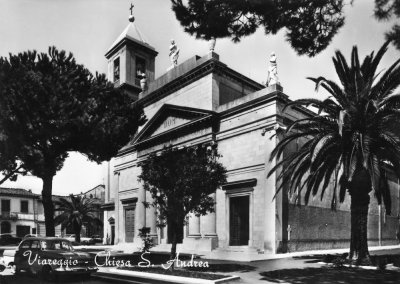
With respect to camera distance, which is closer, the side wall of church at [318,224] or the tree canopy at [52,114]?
the tree canopy at [52,114]

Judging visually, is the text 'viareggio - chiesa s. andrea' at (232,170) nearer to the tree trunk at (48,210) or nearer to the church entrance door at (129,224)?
the church entrance door at (129,224)

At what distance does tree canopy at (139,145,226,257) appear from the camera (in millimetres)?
15164

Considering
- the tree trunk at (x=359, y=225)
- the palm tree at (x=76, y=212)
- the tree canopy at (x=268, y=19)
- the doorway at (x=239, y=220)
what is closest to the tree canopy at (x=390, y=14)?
the tree canopy at (x=268, y=19)

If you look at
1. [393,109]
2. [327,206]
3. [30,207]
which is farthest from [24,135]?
[30,207]

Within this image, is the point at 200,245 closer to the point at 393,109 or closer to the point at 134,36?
the point at 393,109

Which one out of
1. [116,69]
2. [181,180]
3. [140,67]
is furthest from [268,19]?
[116,69]

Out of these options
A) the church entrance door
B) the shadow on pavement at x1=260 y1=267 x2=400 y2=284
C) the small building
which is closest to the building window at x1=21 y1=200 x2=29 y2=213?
the small building

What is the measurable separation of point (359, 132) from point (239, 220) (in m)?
10.9

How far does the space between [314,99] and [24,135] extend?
14.3 metres

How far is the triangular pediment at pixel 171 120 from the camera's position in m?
26.9

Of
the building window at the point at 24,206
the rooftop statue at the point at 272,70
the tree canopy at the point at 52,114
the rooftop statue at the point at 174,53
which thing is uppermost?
the rooftop statue at the point at 174,53

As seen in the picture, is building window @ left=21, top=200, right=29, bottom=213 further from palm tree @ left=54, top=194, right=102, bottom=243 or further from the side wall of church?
the side wall of church

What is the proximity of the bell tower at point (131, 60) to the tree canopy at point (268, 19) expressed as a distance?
31.2m

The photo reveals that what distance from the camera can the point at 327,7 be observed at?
9.58 metres
